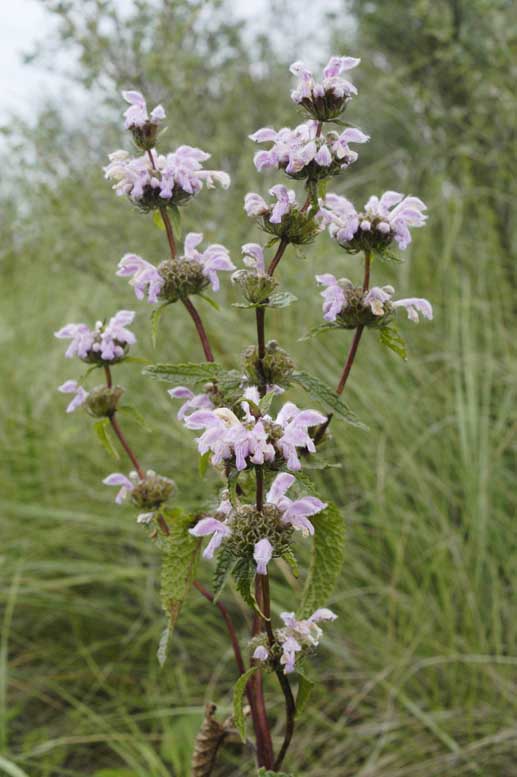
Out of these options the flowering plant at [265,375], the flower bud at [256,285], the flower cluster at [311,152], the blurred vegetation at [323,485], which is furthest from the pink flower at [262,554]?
the blurred vegetation at [323,485]

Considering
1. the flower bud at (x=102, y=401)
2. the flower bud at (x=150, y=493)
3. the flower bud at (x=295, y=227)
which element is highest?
the flower bud at (x=295, y=227)

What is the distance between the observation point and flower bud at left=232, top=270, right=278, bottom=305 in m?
0.76

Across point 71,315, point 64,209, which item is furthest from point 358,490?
point 71,315

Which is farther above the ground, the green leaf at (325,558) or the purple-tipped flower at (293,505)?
the purple-tipped flower at (293,505)

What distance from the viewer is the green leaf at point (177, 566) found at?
778 mm

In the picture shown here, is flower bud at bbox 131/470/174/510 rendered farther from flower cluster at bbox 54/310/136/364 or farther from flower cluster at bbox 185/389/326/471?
flower cluster at bbox 185/389/326/471

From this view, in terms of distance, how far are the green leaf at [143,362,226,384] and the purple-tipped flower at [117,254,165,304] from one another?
0.09m

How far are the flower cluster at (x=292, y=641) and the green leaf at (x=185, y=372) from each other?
257mm

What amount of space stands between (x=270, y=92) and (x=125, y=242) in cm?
100

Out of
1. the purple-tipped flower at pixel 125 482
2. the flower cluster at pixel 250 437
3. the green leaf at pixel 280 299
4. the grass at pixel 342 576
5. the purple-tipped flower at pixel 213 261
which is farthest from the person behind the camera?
the grass at pixel 342 576

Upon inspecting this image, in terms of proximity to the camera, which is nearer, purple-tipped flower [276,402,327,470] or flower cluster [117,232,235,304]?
purple-tipped flower [276,402,327,470]

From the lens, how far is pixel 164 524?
3.09ft

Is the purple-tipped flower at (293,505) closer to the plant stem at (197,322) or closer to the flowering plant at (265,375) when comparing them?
the flowering plant at (265,375)

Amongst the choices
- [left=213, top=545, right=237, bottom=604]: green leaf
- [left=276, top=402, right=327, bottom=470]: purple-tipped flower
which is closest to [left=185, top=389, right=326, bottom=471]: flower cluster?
[left=276, top=402, right=327, bottom=470]: purple-tipped flower
